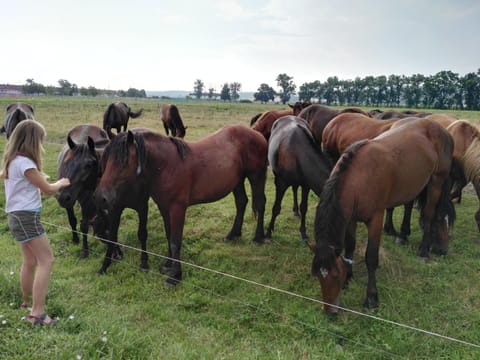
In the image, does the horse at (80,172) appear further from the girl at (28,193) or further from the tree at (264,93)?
the tree at (264,93)

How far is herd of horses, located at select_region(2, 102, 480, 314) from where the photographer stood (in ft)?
11.5

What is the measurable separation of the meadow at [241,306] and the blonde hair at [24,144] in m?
1.37

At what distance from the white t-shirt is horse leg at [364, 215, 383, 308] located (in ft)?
11.0

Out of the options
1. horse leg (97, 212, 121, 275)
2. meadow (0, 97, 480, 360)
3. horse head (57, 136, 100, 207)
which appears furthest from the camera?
horse leg (97, 212, 121, 275)

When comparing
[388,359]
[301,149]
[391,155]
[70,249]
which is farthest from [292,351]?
[70,249]

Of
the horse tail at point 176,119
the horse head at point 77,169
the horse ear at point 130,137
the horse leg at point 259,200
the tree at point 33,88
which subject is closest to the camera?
the horse ear at point 130,137

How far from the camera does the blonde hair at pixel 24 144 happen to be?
9.73 feet

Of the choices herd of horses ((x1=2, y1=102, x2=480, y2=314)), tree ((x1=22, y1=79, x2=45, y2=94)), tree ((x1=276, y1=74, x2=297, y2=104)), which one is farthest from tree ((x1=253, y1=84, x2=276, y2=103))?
herd of horses ((x1=2, y1=102, x2=480, y2=314))

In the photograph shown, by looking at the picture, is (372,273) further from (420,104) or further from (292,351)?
(420,104)

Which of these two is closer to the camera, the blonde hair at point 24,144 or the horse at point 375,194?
the blonde hair at point 24,144

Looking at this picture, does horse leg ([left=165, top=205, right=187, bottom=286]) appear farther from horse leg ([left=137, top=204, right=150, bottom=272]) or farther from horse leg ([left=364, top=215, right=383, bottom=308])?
horse leg ([left=364, top=215, right=383, bottom=308])

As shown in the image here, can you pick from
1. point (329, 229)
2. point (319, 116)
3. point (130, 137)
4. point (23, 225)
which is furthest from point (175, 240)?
point (319, 116)

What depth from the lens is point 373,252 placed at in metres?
3.76

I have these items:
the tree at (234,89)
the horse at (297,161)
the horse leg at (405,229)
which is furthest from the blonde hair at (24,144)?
the tree at (234,89)
